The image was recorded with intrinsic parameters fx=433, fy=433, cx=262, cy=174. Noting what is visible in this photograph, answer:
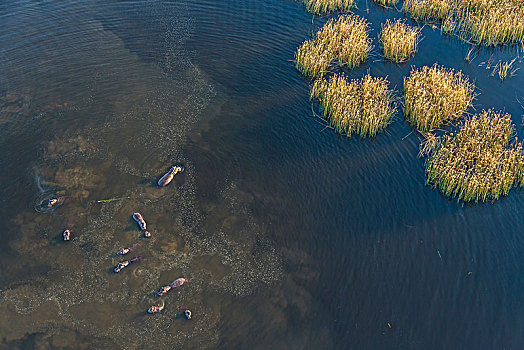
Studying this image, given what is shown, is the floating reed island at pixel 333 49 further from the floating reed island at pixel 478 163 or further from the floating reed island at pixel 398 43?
the floating reed island at pixel 478 163

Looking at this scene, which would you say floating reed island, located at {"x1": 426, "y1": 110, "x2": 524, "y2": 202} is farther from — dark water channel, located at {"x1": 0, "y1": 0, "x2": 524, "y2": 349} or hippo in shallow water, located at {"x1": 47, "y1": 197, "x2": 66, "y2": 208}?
hippo in shallow water, located at {"x1": 47, "y1": 197, "x2": 66, "y2": 208}

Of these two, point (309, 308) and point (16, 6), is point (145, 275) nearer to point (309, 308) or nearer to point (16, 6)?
point (309, 308)

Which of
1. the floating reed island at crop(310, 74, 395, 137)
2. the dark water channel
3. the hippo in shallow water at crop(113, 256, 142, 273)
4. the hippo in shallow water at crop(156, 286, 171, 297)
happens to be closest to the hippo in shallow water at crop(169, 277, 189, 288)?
the hippo in shallow water at crop(156, 286, 171, 297)

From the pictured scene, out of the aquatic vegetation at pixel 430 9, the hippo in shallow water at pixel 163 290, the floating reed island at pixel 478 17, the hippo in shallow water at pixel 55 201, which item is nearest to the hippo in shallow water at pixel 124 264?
the hippo in shallow water at pixel 163 290

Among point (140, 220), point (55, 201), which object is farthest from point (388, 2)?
point (55, 201)

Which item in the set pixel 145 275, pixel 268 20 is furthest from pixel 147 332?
pixel 268 20
